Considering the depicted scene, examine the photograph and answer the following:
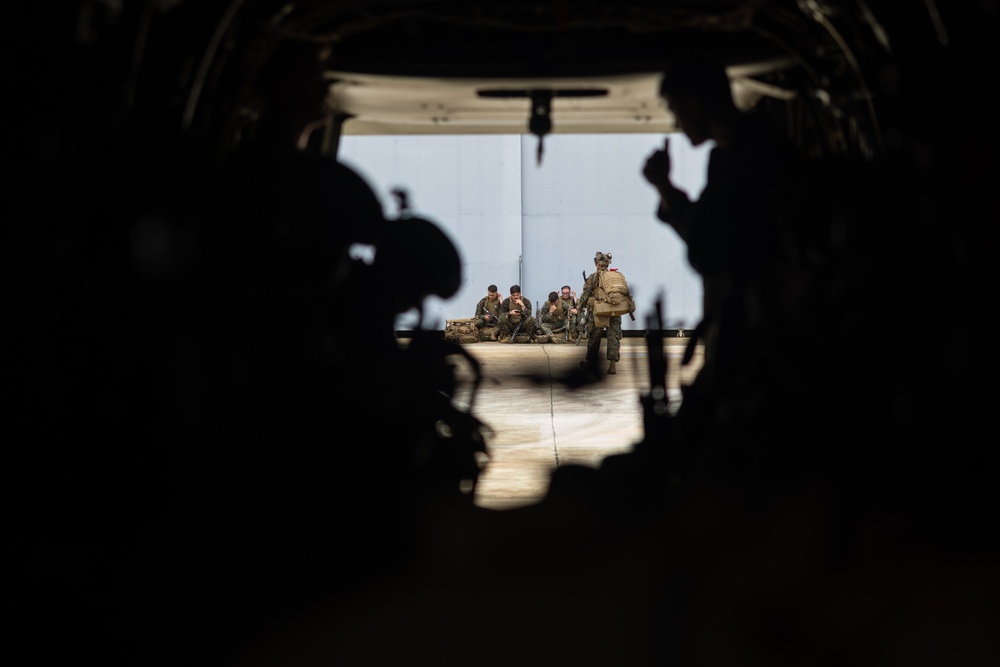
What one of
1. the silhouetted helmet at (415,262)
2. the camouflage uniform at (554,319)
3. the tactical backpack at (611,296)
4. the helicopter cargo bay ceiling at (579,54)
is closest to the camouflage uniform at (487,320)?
the camouflage uniform at (554,319)

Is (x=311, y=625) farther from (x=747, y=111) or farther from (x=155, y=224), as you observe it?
(x=747, y=111)

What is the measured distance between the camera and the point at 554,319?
16.0 meters

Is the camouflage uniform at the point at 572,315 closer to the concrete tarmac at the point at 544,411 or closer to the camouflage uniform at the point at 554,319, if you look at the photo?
the camouflage uniform at the point at 554,319

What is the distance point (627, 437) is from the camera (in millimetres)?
8922

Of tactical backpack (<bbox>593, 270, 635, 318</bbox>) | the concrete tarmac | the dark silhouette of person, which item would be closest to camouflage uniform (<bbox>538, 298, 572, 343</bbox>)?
the concrete tarmac

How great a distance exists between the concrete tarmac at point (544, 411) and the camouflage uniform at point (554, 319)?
10.1 inches

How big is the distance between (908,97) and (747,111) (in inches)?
25.2

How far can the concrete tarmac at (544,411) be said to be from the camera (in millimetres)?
6125

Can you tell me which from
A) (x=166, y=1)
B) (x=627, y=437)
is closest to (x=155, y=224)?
(x=166, y=1)

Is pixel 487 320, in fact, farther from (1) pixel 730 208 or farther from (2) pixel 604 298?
(1) pixel 730 208

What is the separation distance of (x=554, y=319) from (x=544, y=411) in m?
5.32

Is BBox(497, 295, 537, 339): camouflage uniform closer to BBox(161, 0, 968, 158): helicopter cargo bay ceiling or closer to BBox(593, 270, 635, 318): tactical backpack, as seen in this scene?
BBox(593, 270, 635, 318): tactical backpack

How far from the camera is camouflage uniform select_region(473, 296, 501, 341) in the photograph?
1300cm

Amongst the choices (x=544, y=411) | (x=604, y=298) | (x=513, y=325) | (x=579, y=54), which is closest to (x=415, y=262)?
(x=579, y=54)
